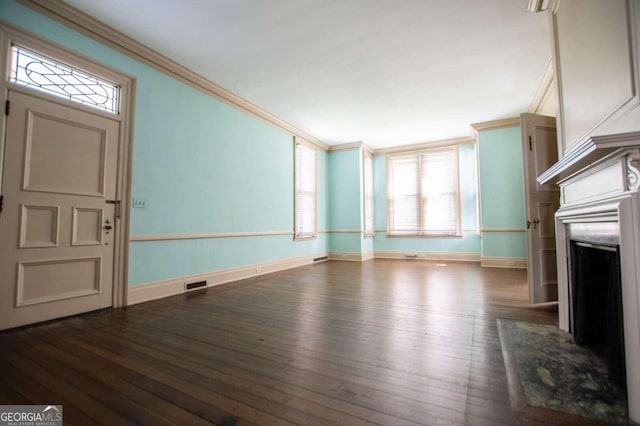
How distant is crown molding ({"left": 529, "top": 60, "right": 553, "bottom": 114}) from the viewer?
380cm

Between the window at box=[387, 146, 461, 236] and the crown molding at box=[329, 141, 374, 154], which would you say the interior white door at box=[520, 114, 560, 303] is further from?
the crown molding at box=[329, 141, 374, 154]

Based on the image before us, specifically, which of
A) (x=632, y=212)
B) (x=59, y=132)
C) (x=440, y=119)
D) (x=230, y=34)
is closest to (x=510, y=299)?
(x=632, y=212)

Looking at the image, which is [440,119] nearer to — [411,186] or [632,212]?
[411,186]

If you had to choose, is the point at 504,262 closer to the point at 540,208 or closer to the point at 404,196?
the point at 404,196

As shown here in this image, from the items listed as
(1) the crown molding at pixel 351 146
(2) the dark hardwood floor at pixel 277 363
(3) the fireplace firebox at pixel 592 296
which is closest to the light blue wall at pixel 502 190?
(1) the crown molding at pixel 351 146

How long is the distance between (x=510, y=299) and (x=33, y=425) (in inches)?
160

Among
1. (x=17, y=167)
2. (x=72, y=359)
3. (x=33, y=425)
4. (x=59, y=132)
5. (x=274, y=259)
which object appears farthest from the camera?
(x=274, y=259)

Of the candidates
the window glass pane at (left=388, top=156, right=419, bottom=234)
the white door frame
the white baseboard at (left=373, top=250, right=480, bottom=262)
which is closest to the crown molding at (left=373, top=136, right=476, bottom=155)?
the window glass pane at (left=388, top=156, right=419, bottom=234)

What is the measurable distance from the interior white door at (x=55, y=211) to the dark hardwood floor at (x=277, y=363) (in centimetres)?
25

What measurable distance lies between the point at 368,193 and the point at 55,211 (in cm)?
626

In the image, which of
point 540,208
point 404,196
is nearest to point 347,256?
point 404,196

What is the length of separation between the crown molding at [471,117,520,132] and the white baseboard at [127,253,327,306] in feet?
15.6

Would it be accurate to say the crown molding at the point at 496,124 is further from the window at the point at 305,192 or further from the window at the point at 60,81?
the window at the point at 60,81

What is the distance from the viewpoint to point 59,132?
8.83 ft
